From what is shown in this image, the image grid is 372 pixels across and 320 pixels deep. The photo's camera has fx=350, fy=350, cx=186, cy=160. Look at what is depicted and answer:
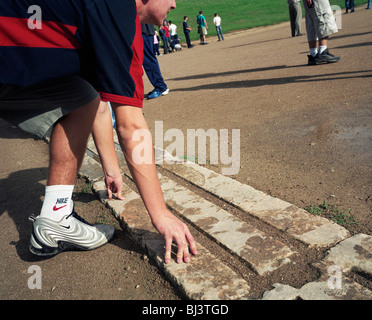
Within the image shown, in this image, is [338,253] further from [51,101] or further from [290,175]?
[51,101]

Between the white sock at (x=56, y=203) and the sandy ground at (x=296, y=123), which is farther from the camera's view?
the sandy ground at (x=296, y=123)

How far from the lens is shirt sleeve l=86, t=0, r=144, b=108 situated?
1476 millimetres

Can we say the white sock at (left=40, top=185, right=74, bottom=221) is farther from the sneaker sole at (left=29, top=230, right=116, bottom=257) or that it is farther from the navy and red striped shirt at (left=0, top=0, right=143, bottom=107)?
the navy and red striped shirt at (left=0, top=0, right=143, bottom=107)

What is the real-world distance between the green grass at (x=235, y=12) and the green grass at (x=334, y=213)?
87.9 ft

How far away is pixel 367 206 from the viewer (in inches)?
85.3

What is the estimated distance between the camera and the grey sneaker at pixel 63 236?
6.59 ft

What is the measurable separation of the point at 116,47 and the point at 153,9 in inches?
18.6

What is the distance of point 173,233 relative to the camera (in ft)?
5.72

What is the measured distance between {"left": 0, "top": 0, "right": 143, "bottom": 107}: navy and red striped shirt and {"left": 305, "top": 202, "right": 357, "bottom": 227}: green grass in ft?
4.41

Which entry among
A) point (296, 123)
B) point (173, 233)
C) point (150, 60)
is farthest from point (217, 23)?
point (173, 233)

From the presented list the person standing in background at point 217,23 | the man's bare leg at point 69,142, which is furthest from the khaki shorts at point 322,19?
the person standing in background at point 217,23

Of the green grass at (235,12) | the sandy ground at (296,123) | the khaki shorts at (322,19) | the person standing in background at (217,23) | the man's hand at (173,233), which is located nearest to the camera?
the man's hand at (173,233)

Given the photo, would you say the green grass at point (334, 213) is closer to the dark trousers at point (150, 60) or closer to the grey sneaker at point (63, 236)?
the grey sneaker at point (63, 236)

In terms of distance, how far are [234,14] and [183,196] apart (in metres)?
38.9
